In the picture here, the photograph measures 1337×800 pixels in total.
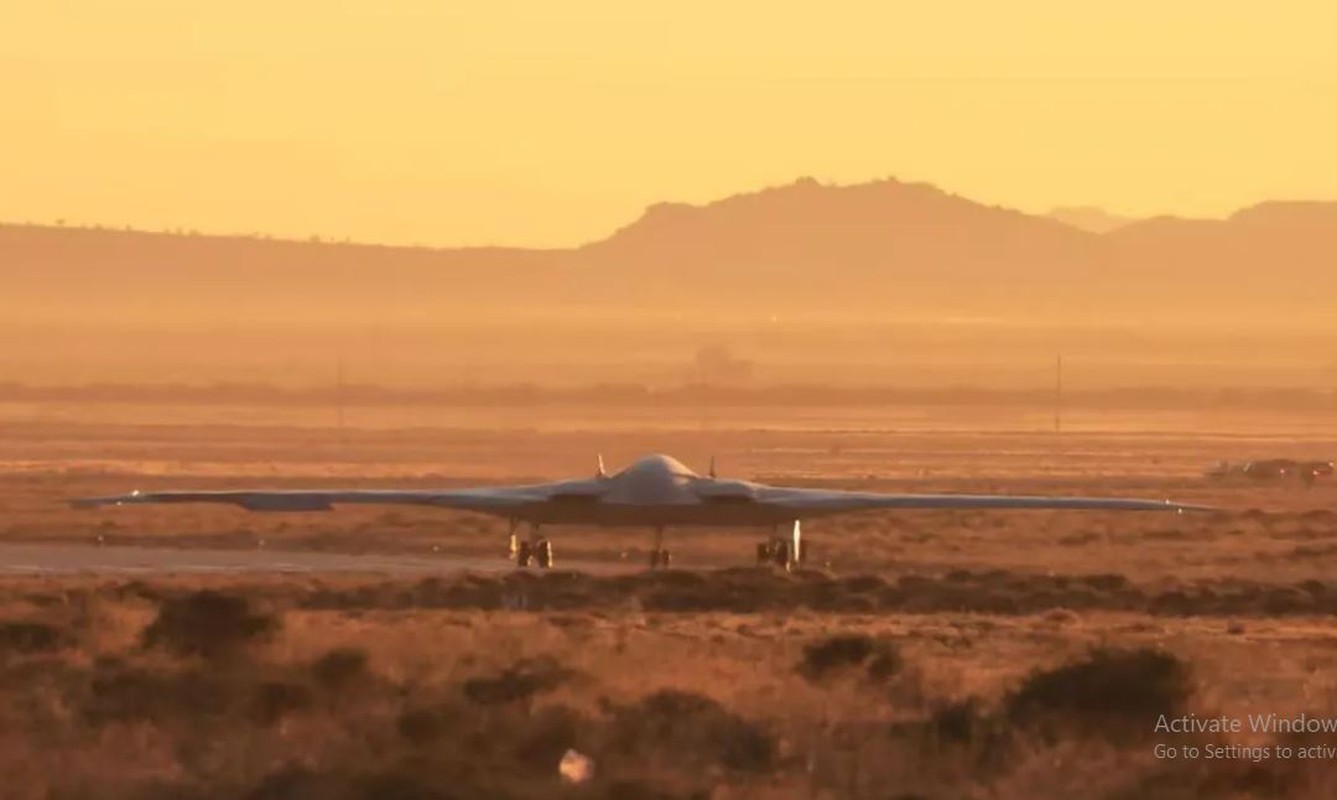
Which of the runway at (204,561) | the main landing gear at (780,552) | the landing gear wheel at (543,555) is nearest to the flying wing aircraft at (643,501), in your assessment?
the landing gear wheel at (543,555)

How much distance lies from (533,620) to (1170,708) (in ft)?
42.6

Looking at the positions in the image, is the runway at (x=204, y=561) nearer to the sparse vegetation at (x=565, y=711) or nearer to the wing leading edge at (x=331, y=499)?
the wing leading edge at (x=331, y=499)

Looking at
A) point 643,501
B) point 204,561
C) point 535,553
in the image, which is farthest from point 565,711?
point 204,561

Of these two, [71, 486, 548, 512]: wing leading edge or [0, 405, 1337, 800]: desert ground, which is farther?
[71, 486, 548, 512]: wing leading edge

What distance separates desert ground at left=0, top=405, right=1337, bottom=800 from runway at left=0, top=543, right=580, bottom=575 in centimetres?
33

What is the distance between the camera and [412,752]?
22.2 m

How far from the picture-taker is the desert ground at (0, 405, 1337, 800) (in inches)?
867

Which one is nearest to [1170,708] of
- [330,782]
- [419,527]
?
[330,782]

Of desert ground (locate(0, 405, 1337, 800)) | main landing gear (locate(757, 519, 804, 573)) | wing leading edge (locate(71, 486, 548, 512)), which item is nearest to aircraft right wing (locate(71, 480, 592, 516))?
wing leading edge (locate(71, 486, 548, 512))

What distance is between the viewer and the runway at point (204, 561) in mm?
49469

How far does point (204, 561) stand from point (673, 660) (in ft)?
77.4

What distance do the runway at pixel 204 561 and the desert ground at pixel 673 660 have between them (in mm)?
334

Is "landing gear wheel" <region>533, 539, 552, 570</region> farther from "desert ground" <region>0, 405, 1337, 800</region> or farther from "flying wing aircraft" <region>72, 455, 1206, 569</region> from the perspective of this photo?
"desert ground" <region>0, 405, 1337, 800</region>

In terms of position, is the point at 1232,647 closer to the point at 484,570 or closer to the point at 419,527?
the point at 484,570
